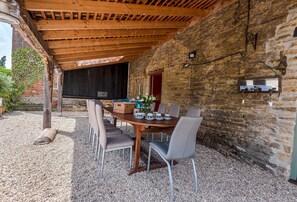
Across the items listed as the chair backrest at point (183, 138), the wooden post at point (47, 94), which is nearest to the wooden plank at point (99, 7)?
the chair backrest at point (183, 138)

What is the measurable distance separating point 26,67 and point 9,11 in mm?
8061

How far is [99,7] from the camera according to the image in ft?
8.53

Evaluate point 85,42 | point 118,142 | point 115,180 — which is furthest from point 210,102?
point 85,42

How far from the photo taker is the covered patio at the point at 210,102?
2.03m

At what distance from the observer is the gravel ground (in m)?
1.83

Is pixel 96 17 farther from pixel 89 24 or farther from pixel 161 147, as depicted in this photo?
pixel 161 147

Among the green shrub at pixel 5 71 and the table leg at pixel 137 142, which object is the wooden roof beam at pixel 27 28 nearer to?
the table leg at pixel 137 142

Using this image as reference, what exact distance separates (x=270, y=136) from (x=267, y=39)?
1498 millimetres

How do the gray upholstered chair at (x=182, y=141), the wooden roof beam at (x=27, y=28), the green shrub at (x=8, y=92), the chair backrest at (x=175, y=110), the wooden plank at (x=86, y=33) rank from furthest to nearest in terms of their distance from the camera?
the green shrub at (x=8, y=92)
the chair backrest at (x=175, y=110)
the wooden plank at (x=86, y=33)
the wooden roof beam at (x=27, y=28)
the gray upholstered chair at (x=182, y=141)

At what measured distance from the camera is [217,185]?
6.89 ft

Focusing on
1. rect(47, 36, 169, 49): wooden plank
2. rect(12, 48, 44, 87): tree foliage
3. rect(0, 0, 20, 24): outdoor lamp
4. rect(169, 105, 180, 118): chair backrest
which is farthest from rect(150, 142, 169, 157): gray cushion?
rect(12, 48, 44, 87): tree foliage

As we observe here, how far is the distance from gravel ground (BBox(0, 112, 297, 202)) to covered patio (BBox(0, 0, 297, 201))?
13 mm

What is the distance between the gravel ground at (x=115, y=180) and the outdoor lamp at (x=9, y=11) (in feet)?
6.05

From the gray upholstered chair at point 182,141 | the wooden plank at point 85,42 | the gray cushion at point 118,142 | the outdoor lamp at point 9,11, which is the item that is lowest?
the gray cushion at point 118,142
